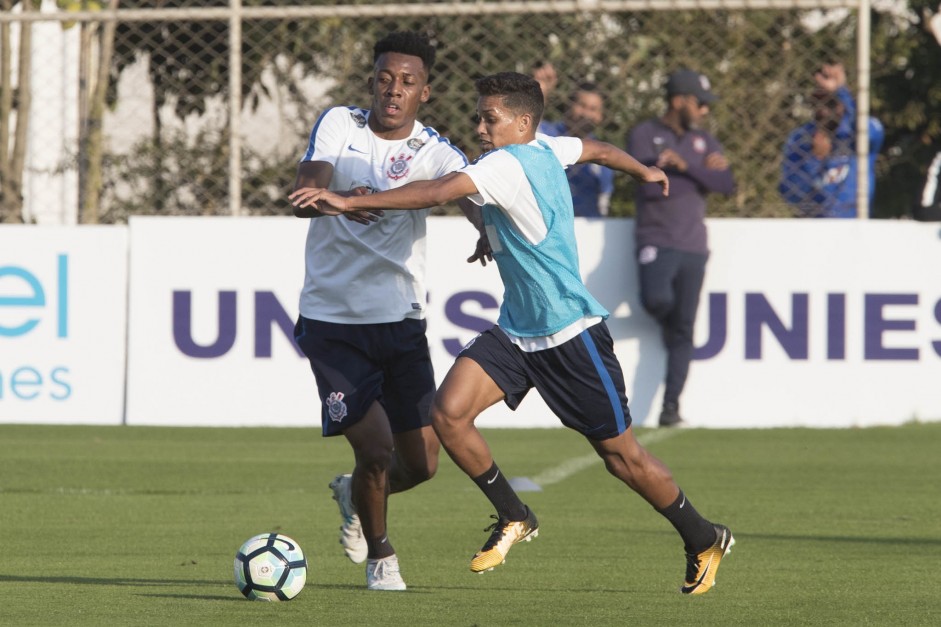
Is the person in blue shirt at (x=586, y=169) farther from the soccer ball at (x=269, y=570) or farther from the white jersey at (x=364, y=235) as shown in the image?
the soccer ball at (x=269, y=570)

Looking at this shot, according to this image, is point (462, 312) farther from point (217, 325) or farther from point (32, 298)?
point (32, 298)

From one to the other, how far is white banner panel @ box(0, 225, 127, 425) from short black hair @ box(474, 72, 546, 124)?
6.58 metres

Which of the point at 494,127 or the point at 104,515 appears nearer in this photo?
the point at 494,127

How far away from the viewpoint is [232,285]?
12234mm

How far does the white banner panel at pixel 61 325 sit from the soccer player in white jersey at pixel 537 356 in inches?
255

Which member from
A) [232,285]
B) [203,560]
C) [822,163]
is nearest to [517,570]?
[203,560]

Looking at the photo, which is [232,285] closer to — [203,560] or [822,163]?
[822,163]

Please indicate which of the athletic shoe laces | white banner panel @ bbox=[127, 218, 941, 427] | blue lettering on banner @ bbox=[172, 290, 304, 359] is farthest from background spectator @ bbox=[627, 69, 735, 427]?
the athletic shoe laces

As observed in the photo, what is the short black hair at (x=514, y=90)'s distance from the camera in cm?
621

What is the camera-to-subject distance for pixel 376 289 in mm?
6664

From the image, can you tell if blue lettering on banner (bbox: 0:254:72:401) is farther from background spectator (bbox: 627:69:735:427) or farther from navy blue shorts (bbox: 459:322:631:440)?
navy blue shorts (bbox: 459:322:631:440)

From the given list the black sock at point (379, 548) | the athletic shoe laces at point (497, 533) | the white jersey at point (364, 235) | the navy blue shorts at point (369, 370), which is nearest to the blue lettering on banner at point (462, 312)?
the navy blue shorts at point (369, 370)

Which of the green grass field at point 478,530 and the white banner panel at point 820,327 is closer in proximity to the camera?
the green grass field at point 478,530

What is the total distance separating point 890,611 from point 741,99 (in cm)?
797
